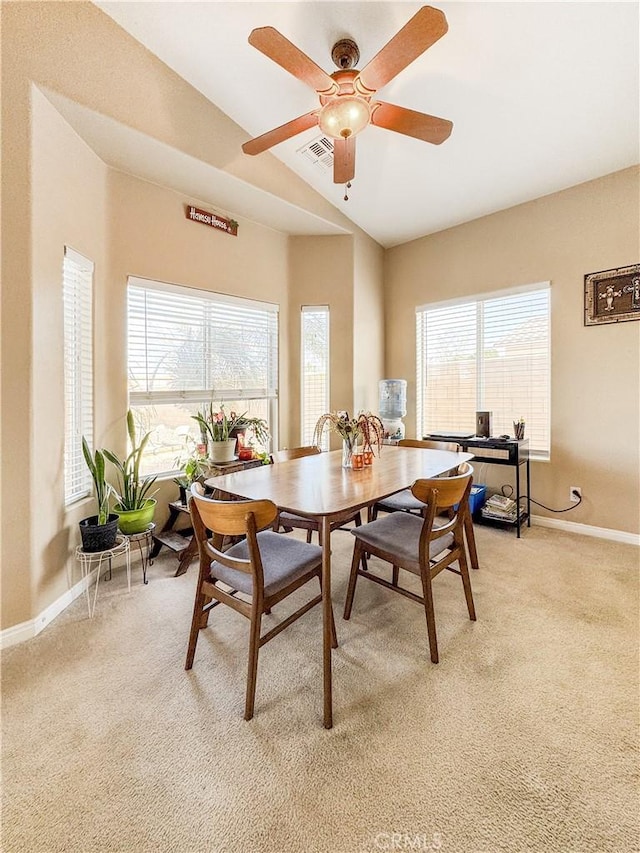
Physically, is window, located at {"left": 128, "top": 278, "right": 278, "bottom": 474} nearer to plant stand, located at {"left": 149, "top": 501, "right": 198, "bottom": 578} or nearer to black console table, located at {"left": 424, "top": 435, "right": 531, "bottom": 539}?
plant stand, located at {"left": 149, "top": 501, "right": 198, "bottom": 578}

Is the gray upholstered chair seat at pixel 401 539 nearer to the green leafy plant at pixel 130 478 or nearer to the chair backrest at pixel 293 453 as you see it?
the chair backrest at pixel 293 453

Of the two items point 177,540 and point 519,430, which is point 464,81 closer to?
point 519,430

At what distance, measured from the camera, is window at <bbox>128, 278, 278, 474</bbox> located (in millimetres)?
2977

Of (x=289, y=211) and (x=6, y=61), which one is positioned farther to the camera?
(x=289, y=211)

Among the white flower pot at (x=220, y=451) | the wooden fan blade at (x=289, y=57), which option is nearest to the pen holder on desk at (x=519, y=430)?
the white flower pot at (x=220, y=451)

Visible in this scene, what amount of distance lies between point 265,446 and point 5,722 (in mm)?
2688

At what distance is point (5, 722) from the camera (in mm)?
1417

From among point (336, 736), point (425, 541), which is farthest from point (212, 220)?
point (336, 736)

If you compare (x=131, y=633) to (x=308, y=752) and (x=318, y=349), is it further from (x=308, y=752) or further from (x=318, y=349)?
(x=318, y=349)

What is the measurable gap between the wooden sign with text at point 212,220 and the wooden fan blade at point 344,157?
139 centimetres

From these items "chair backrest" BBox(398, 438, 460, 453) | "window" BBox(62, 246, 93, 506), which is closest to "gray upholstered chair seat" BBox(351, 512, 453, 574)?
"chair backrest" BBox(398, 438, 460, 453)

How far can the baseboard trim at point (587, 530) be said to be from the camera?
301 cm

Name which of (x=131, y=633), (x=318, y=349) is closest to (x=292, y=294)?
Result: (x=318, y=349)

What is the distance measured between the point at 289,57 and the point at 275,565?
7.34 feet
